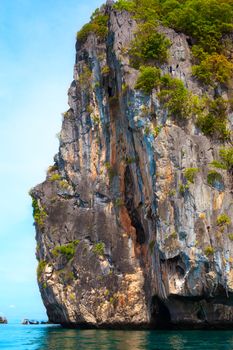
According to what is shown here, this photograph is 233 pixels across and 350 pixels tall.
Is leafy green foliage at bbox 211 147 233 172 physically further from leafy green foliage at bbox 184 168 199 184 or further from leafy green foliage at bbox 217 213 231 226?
leafy green foliage at bbox 217 213 231 226

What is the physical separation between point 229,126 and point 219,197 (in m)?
5.23

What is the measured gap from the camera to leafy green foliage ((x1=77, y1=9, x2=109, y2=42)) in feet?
127

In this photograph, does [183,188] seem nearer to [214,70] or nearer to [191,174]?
[191,174]

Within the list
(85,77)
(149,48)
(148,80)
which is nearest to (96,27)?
(85,77)

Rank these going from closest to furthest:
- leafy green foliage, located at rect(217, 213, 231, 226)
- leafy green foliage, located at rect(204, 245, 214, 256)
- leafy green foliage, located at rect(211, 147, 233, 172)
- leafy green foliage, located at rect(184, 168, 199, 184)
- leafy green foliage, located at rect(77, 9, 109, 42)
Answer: leafy green foliage, located at rect(204, 245, 214, 256)
leafy green foliage, located at rect(217, 213, 231, 226)
leafy green foliage, located at rect(184, 168, 199, 184)
leafy green foliage, located at rect(211, 147, 233, 172)
leafy green foliage, located at rect(77, 9, 109, 42)

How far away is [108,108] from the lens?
117 feet

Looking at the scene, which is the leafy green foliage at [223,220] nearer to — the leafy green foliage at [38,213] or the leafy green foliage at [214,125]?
the leafy green foliage at [214,125]

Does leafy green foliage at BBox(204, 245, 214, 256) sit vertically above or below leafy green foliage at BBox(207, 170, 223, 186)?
below

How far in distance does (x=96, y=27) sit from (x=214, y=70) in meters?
11.8

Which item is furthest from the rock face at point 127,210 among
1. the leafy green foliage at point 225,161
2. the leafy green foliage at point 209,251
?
the leafy green foliage at point 225,161

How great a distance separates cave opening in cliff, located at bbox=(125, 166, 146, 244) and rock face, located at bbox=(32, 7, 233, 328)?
0.25ft

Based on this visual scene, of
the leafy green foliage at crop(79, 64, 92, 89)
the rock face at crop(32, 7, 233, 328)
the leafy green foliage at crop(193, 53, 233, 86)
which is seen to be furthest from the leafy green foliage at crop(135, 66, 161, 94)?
the leafy green foliage at crop(79, 64, 92, 89)

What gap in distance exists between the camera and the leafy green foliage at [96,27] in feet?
127

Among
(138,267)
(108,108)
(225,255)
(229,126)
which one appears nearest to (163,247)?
(225,255)
